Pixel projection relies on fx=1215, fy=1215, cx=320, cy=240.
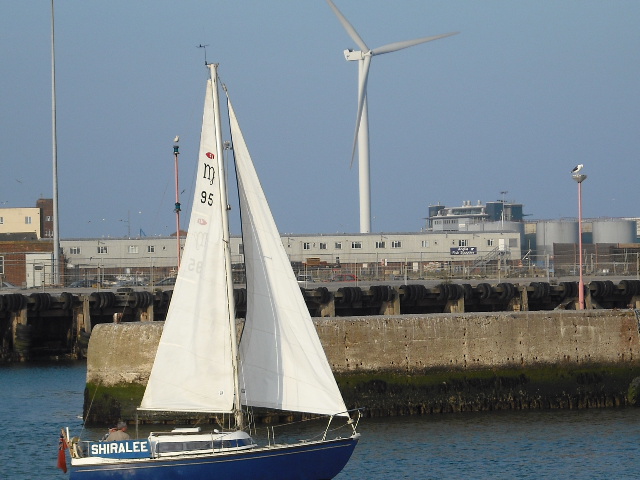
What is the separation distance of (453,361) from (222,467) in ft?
37.2

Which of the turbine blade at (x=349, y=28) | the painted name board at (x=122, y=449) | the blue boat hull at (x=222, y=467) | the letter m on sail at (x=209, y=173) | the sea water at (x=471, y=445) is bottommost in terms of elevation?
the sea water at (x=471, y=445)

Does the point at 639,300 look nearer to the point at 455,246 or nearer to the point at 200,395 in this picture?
the point at 200,395

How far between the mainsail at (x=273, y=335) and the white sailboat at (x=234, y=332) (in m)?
0.02

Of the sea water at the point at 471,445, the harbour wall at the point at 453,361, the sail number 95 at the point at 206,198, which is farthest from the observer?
the harbour wall at the point at 453,361

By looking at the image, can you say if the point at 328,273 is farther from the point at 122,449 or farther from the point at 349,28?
the point at 122,449

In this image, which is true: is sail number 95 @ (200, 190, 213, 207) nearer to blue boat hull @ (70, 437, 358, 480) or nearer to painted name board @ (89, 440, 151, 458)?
painted name board @ (89, 440, 151, 458)

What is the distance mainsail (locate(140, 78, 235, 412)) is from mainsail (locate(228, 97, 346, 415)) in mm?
446

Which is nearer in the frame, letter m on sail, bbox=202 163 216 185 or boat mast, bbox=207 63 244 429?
boat mast, bbox=207 63 244 429

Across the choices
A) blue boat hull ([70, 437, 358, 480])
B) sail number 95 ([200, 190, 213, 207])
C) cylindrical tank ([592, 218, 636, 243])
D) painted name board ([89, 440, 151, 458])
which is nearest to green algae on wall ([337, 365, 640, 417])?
blue boat hull ([70, 437, 358, 480])

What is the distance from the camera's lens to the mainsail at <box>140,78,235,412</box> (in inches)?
940

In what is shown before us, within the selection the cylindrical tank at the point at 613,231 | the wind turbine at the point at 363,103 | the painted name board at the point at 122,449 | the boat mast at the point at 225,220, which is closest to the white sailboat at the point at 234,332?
the boat mast at the point at 225,220

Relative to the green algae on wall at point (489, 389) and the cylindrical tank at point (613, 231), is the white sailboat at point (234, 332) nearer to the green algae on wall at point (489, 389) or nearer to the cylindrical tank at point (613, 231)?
the green algae on wall at point (489, 389)

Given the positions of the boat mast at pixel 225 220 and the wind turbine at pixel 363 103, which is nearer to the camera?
the boat mast at pixel 225 220

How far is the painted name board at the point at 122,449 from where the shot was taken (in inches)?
907
